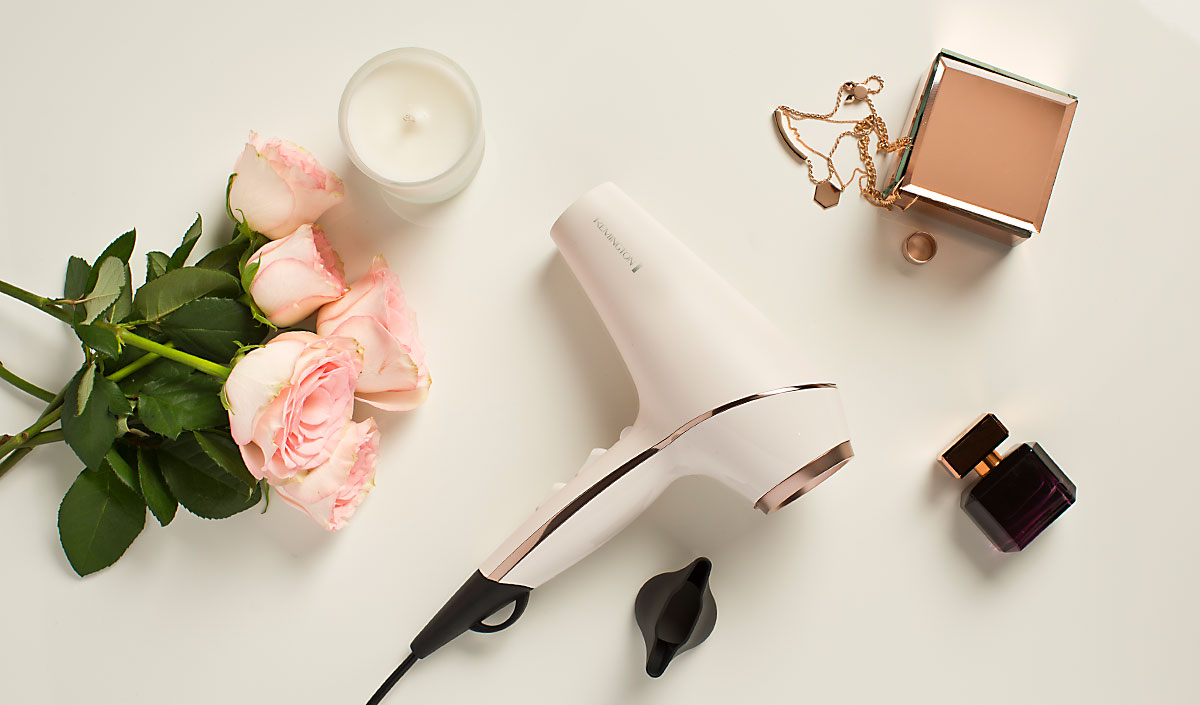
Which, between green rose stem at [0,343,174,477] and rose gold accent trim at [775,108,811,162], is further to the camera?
rose gold accent trim at [775,108,811,162]

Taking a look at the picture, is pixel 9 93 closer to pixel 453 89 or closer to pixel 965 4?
pixel 453 89

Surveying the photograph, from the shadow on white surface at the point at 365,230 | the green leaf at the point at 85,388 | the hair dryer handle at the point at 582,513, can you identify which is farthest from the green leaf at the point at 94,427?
the hair dryer handle at the point at 582,513

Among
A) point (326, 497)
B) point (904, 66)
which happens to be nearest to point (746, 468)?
point (326, 497)

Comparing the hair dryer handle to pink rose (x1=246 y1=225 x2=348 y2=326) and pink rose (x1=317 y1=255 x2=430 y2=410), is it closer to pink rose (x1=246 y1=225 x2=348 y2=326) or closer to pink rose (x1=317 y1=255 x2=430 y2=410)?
pink rose (x1=317 y1=255 x2=430 y2=410)

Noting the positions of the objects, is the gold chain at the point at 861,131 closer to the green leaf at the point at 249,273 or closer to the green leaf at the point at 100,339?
the green leaf at the point at 249,273

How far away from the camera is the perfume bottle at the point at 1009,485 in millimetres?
730

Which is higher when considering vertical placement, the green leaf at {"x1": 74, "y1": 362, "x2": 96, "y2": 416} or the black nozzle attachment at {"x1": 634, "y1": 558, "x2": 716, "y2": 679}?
the green leaf at {"x1": 74, "y1": 362, "x2": 96, "y2": 416}

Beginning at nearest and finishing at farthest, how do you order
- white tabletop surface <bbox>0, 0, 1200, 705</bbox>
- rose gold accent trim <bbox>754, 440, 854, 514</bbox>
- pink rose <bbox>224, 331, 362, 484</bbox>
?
pink rose <bbox>224, 331, 362, 484</bbox>, rose gold accent trim <bbox>754, 440, 854, 514</bbox>, white tabletop surface <bbox>0, 0, 1200, 705</bbox>

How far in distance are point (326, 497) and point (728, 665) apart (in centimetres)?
45

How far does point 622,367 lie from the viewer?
77 cm

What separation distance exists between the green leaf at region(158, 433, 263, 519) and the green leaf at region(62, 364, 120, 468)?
6 cm

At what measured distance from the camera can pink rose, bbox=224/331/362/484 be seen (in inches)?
21.6

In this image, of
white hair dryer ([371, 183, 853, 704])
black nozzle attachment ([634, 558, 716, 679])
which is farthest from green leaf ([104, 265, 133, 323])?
black nozzle attachment ([634, 558, 716, 679])

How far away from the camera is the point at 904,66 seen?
0.79 m
